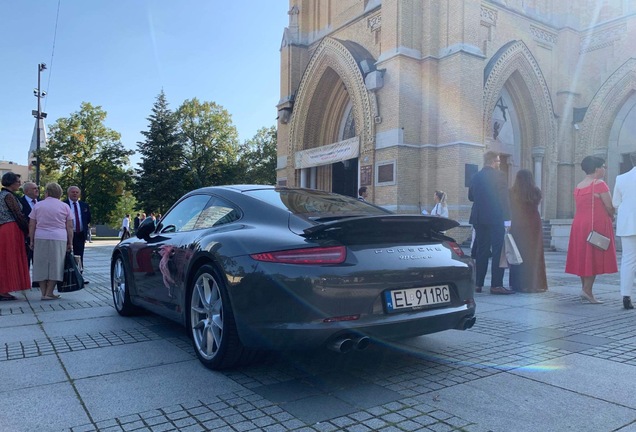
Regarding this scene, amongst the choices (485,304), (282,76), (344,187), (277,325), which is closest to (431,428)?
(277,325)

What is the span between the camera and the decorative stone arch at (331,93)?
2139 centimetres

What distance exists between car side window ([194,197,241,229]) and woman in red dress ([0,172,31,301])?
4486mm

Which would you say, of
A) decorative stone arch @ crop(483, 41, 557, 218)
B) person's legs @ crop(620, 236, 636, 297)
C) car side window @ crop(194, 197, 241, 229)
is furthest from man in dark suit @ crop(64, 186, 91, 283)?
decorative stone arch @ crop(483, 41, 557, 218)

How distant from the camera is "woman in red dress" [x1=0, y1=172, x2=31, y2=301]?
23.1 feet

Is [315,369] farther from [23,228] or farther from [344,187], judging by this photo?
[344,187]

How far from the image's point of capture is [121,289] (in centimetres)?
563

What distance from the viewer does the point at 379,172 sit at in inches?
813

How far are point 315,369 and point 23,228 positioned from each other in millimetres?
5906

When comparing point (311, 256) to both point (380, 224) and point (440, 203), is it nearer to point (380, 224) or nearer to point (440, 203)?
point (380, 224)

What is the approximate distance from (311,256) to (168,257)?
6.03 ft

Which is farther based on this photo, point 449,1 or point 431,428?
point 449,1

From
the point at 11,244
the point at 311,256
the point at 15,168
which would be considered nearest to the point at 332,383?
the point at 311,256

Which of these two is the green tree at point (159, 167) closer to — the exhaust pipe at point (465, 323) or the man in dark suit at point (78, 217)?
the man in dark suit at point (78, 217)

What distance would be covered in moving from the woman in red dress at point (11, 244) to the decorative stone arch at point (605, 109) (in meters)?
23.9
